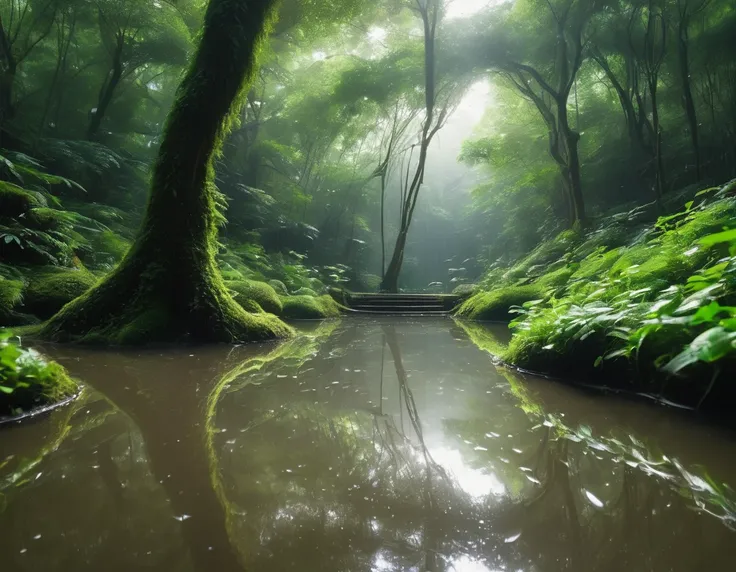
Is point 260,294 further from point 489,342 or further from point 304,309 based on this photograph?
point 489,342

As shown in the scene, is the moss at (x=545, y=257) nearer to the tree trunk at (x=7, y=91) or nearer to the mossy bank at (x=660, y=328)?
the mossy bank at (x=660, y=328)

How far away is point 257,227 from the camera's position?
16438 millimetres

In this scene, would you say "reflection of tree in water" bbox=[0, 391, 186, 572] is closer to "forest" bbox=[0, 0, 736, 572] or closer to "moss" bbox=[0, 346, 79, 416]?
"forest" bbox=[0, 0, 736, 572]

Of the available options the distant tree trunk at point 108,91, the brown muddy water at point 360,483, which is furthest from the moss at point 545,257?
the distant tree trunk at point 108,91

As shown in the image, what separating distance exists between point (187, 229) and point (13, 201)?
3.78 m

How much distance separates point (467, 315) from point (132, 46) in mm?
13761

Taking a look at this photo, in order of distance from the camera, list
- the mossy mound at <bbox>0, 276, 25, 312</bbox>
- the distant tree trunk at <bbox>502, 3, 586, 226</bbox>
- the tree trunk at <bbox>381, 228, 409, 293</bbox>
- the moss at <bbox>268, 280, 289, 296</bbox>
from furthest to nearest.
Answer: the tree trunk at <bbox>381, 228, 409, 293</bbox> < the distant tree trunk at <bbox>502, 3, 586, 226</bbox> < the moss at <bbox>268, 280, 289, 296</bbox> < the mossy mound at <bbox>0, 276, 25, 312</bbox>

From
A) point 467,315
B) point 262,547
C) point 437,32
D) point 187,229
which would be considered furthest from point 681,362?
point 437,32

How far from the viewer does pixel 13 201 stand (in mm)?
5953

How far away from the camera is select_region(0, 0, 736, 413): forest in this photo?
2.86 m

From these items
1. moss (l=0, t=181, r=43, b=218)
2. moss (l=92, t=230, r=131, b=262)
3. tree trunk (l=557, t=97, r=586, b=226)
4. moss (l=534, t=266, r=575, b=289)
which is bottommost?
moss (l=534, t=266, r=575, b=289)

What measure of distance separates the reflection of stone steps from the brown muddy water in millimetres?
8338

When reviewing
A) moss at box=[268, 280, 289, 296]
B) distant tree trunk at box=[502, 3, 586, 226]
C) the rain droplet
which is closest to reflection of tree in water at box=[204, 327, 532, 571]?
the rain droplet

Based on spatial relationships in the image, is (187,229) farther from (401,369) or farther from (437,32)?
(437,32)
